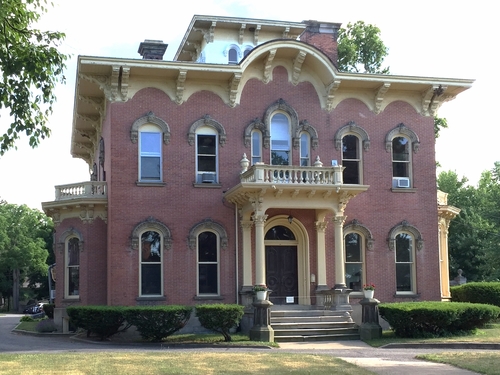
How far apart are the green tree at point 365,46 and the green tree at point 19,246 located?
42.1 metres

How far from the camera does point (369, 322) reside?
23.0 metres

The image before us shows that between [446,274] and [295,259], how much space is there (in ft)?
23.9

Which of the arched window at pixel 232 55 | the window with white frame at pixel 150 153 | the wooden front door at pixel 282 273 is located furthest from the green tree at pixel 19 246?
the wooden front door at pixel 282 273

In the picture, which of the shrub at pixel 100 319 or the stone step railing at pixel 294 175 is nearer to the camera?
the shrub at pixel 100 319

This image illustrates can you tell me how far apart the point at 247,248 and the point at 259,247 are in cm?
167

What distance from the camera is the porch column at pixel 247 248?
2516 cm

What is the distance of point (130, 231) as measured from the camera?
2464 cm

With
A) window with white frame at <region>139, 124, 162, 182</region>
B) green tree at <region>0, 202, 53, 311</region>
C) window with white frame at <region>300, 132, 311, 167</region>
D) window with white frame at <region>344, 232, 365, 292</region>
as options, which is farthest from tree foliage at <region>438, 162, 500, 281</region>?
green tree at <region>0, 202, 53, 311</region>

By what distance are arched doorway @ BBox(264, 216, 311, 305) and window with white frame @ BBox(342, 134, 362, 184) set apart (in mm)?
2772

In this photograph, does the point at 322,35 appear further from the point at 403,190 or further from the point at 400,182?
the point at 403,190

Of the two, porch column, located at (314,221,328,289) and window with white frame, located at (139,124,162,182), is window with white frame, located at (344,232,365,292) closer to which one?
porch column, located at (314,221,328,289)

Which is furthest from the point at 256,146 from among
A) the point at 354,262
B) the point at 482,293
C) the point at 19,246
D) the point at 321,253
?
the point at 19,246

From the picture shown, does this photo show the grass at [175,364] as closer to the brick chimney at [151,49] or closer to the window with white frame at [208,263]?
the window with white frame at [208,263]

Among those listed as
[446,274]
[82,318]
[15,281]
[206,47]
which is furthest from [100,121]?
[15,281]
